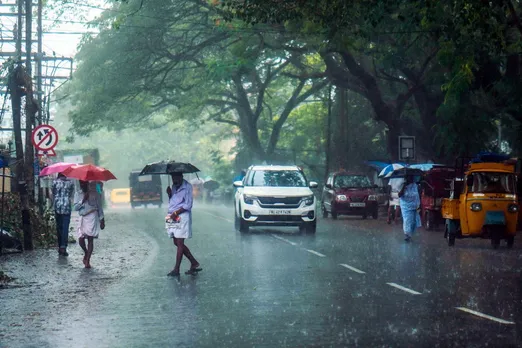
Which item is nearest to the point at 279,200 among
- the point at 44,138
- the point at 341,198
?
the point at 44,138

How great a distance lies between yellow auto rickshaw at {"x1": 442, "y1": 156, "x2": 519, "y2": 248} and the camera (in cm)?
2219

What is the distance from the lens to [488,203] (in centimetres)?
2222

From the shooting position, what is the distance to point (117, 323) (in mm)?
11008

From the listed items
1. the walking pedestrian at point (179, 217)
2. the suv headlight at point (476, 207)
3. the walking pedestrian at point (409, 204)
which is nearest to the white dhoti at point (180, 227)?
the walking pedestrian at point (179, 217)

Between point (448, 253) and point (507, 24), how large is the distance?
7033 millimetres

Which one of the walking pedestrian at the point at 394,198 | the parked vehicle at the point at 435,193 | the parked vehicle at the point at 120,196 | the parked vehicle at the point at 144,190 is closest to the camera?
the parked vehicle at the point at 435,193

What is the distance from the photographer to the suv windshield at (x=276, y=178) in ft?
97.9

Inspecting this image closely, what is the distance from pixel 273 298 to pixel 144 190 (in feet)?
224

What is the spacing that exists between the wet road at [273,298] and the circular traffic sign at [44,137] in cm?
370

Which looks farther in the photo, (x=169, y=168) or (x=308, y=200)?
(x=308, y=200)

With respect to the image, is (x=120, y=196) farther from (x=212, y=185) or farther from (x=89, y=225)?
(x=89, y=225)

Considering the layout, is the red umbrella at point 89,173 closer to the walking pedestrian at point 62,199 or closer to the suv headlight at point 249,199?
the walking pedestrian at point 62,199

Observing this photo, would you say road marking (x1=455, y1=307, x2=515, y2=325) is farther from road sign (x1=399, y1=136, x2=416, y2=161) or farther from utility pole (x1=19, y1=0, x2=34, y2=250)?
road sign (x1=399, y1=136, x2=416, y2=161)

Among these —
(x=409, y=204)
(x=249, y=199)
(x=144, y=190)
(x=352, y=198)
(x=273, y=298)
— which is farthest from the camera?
(x=144, y=190)
